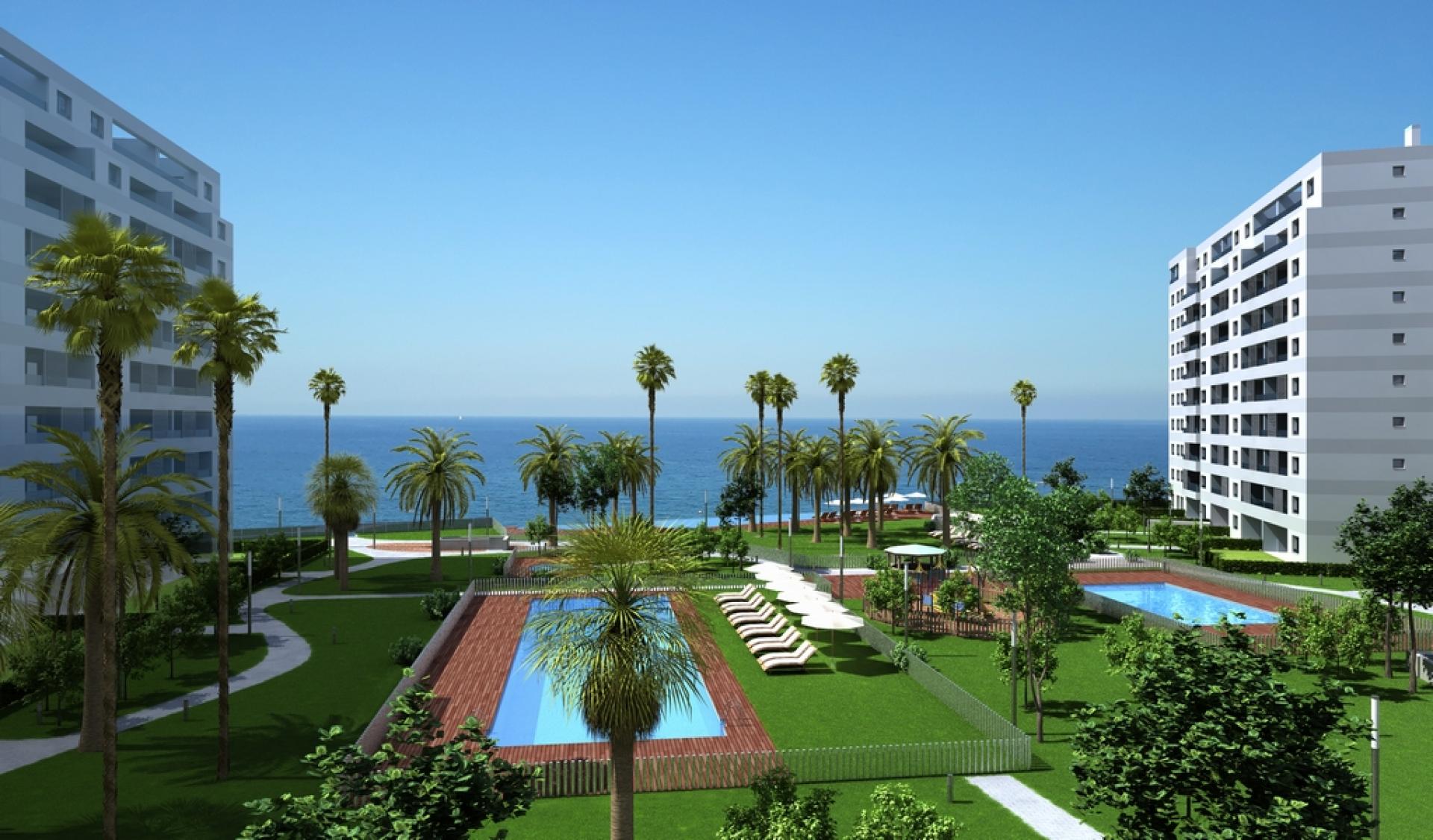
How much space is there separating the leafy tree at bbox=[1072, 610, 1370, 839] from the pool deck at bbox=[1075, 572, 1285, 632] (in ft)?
137

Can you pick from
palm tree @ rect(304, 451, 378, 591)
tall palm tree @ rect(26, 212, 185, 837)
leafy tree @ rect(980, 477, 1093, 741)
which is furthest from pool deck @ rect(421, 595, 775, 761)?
palm tree @ rect(304, 451, 378, 591)

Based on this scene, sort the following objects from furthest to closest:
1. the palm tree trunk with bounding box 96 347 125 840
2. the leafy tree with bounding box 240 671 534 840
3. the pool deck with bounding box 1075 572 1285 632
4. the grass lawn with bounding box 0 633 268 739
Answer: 1. the pool deck with bounding box 1075 572 1285 632
2. the grass lawn with bounding box 0 633 268 739
3. the palm tree trunk with bounding box 96 347 125 840
4. the leafy tree with bounding box 240 671 534 840

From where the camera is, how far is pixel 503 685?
35312mm

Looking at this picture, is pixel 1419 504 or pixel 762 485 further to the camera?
pixel 762 485

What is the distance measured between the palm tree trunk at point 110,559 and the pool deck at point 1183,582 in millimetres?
50471

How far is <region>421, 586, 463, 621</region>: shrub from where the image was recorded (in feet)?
150

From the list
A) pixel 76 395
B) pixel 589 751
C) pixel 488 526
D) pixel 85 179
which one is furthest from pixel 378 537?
pixel 589 751

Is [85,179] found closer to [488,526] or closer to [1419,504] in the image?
[488,526]

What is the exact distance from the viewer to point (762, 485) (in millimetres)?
74750

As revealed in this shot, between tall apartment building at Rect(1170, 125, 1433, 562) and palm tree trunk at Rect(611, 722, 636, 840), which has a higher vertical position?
tall apartment building at Rect(1170, 125, 1433, 562)

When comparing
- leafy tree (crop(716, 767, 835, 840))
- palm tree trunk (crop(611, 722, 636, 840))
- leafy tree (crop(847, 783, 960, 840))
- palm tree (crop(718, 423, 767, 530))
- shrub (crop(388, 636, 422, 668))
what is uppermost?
palm tree (crop(718, 423, 767, 530))

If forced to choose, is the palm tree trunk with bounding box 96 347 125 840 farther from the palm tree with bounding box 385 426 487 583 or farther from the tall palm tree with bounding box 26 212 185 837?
the palm tree with bounding box 385 426 487 583

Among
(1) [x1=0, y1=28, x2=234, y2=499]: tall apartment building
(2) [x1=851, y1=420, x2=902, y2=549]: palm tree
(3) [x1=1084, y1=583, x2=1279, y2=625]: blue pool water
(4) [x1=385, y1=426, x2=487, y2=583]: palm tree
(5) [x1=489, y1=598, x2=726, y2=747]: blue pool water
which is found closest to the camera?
(5) [x1=489, y1=598, x2=726, y2=747]: blue pool water

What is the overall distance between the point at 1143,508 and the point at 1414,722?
62.7 metres
